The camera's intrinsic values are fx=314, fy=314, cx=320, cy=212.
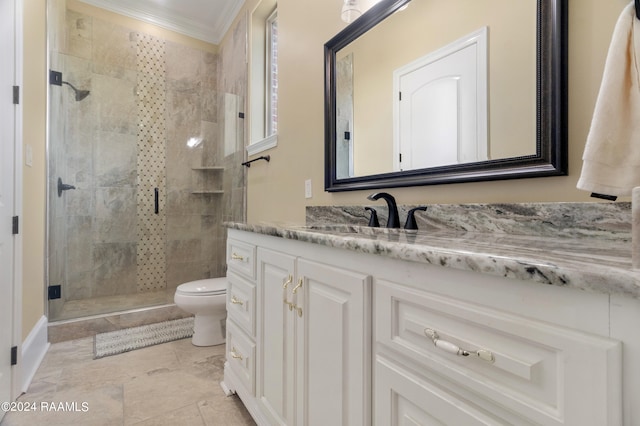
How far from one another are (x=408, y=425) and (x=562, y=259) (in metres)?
0.43

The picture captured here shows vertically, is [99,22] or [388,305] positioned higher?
[99,22]

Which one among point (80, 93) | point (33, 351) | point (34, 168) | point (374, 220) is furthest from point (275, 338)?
point (80, 93)

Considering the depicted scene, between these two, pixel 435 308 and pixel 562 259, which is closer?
pixel 562 259

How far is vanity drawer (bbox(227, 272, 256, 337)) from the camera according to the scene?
128cm

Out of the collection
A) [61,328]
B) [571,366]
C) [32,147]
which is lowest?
[61,328]

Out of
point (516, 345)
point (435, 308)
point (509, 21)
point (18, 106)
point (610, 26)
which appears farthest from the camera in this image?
point (18, 106)

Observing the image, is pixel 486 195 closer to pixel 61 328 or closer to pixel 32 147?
pixel 32 147

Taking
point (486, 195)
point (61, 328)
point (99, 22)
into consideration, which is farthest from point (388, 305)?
point (99, 22)

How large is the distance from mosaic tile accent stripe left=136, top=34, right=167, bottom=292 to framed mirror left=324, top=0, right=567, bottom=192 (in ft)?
7.24

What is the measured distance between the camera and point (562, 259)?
0.46m

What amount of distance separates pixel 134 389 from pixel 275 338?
1.08 metres

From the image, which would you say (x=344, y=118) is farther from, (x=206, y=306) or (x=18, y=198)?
(x=18, y=198)

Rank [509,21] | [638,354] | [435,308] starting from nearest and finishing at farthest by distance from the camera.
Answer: [638,354], [435,308], [509,21]

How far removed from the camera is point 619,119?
657 mm
